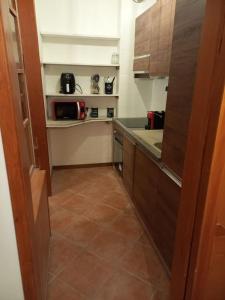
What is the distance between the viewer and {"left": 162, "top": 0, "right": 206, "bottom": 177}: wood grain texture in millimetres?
1281

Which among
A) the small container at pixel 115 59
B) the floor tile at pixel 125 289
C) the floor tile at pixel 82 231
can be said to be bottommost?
the floor tile at pixel 125 289

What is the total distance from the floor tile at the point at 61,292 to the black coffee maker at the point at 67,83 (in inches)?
98.2

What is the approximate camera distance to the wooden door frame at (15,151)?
76 centimetres

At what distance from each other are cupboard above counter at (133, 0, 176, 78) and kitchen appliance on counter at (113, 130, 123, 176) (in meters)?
1.02

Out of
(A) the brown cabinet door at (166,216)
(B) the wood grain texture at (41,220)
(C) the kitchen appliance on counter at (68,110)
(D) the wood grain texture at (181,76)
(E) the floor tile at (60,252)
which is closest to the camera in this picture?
(D) the wood grain texture at (181,76)

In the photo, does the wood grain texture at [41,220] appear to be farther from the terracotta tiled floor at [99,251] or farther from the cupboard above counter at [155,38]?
the cupboard above counter at [155,38]

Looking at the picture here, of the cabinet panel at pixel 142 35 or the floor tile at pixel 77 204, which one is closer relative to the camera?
the cabinet panel at pixel 142 35

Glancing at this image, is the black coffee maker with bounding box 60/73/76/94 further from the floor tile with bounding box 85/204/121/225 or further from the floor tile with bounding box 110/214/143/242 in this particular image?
the floor tile with bounding box 110/214/143/242

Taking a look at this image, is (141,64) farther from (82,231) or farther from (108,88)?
(82,231)

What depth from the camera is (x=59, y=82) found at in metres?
3.41

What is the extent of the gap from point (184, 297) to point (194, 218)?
0.49 metres

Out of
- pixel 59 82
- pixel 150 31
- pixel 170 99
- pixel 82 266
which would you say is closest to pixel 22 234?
pixel 82 266

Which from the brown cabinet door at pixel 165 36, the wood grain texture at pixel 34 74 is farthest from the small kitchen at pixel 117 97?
the wood grain texture at pixel 34 74

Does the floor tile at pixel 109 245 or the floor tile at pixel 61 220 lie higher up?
the floor tile at pixel 61 220
